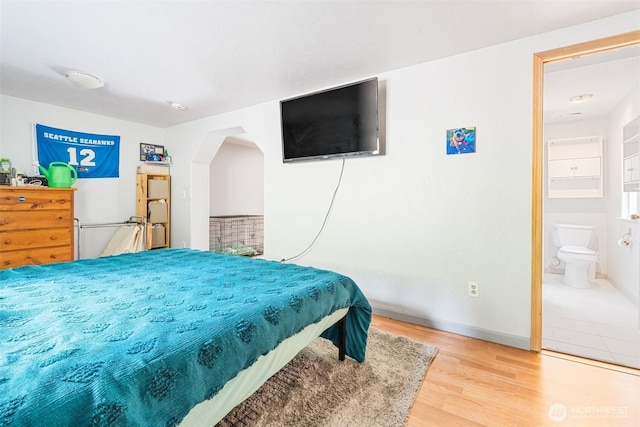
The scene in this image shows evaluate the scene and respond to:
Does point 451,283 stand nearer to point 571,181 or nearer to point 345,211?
point 345,211

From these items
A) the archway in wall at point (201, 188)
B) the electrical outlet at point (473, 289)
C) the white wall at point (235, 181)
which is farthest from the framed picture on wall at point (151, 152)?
the electrical outlet at point (473, 289)

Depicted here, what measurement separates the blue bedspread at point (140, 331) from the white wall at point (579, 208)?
4.11m

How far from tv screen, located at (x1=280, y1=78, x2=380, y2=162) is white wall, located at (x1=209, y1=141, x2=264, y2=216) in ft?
9.51

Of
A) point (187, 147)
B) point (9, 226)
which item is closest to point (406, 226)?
point (187, 147)

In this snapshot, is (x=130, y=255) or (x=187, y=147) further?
(x=187, y=147)

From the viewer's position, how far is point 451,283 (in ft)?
7.86

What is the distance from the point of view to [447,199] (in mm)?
2396

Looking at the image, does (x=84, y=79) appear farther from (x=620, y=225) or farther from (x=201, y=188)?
(x=620, y=225)

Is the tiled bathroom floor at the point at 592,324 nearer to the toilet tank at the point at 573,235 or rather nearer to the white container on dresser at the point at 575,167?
the toilet tank at the point at 573,235

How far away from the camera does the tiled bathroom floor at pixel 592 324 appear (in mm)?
2098

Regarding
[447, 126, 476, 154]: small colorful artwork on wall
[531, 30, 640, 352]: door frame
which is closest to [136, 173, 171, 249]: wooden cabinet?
[447, 126, 476, 154]: small colorful artwork on wall

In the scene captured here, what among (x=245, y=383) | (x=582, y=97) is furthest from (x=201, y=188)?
(x=582, y=97)

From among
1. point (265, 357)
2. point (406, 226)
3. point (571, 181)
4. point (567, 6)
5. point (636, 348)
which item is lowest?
point (636, 348)

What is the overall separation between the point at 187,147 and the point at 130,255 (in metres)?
2.34
